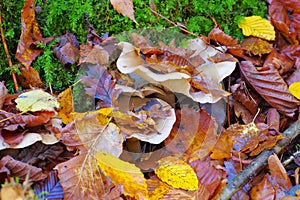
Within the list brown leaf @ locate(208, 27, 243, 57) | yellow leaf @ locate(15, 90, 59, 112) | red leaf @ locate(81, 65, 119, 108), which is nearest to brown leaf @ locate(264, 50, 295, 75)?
brown leaf @ locate(208, 27, 243, 57)

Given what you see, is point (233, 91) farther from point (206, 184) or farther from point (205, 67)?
point (206, 184)

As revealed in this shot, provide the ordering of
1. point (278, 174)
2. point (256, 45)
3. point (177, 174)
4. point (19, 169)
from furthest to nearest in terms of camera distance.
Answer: point (256, 45) → point (278, 174) → point (177, 174) → point (19, 169)

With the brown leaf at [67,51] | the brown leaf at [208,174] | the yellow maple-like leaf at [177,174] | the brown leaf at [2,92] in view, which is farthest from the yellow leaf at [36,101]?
the brown leaf at [208,174]

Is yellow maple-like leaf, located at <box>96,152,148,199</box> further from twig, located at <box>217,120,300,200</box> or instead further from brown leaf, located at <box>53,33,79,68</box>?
brown leaf, located at <box>53,33,79,68</box>

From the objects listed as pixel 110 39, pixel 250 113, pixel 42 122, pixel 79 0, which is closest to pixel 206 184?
pixel 250 113

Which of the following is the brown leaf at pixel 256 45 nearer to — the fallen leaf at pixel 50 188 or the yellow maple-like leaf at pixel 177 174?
the yellow maple-like leaf at pixel 177 174

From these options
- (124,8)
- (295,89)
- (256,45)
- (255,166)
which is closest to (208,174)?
(255,166)

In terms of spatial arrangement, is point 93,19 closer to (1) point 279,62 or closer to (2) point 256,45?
(2) point 256,45
